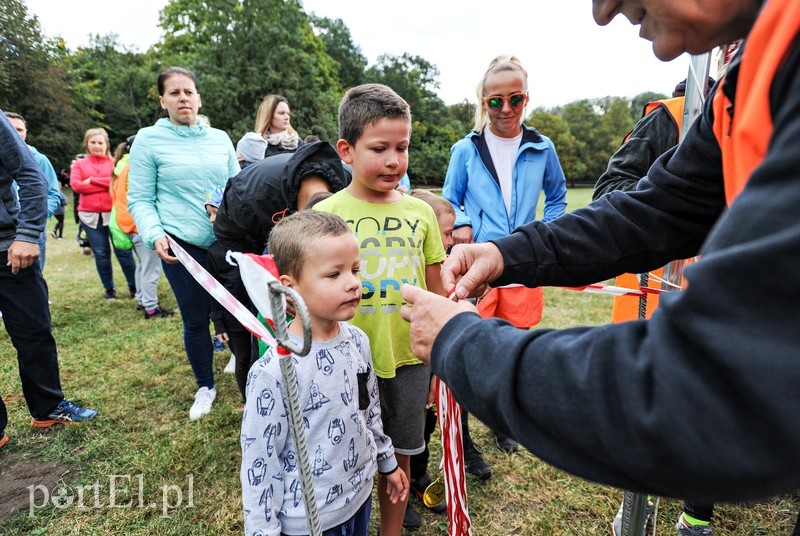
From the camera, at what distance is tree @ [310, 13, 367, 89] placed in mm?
51344

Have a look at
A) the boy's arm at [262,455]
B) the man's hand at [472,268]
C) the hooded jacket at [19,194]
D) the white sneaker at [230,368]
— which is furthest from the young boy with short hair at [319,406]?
the white sneaker at [230,368]

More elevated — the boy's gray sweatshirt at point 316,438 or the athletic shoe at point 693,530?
the boy's gray sweatshirt at point 316,438

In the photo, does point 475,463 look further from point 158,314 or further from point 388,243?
point 158,314

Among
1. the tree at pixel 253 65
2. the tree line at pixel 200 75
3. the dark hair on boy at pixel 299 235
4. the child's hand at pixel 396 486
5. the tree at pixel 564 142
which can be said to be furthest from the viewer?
the tree at pixel 564 142

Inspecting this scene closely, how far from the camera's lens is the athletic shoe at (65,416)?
360 centimetres

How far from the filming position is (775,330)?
59cm

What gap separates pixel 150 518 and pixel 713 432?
307 centimetres

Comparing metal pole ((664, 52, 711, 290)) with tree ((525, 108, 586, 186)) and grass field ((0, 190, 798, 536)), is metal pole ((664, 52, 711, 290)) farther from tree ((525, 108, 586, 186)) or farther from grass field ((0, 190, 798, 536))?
tree ((525, 108, 586, 186))

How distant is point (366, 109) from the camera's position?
228 centimetres

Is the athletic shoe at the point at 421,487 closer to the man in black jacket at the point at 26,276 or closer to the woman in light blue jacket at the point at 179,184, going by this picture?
the woman in light blue jacket at the point at 179,184

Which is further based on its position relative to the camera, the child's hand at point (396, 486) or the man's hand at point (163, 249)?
the man's hand at point (163, 249)

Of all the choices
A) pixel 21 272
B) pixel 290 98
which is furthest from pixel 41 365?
pixel 290 98

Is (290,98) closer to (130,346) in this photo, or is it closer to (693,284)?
(130,346)

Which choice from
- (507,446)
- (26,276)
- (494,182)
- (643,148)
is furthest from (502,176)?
(26,276)
